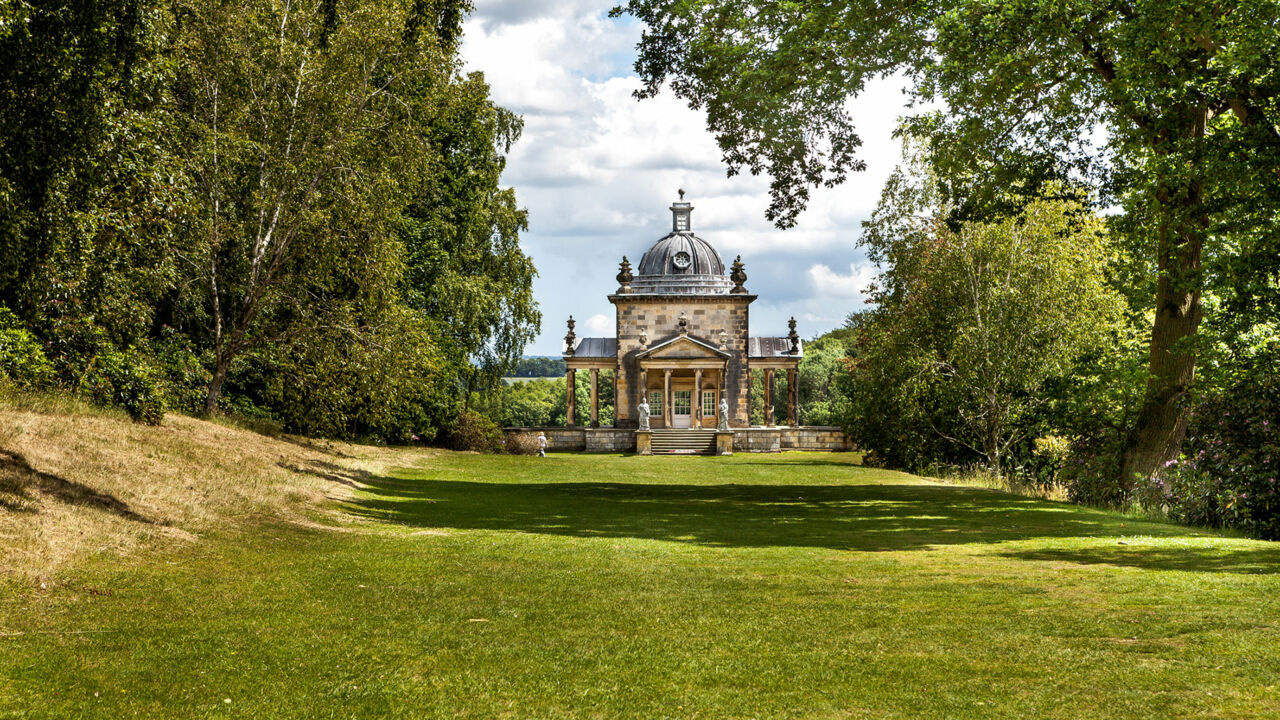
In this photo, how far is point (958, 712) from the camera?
5246mm

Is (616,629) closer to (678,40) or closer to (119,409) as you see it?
(119,409)

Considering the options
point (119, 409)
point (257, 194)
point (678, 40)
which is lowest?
point (119, 409)

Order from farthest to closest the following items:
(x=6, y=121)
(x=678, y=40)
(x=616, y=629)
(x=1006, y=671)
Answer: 1. (x=678, y=40)
2. (x=6, y=121)
3. (x=616, y=629)
4. (x=1006, y=671)

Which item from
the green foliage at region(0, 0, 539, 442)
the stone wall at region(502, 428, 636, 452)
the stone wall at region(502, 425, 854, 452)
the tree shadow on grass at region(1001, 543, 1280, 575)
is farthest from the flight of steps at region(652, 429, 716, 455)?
the tree shadow on grass at region(1001, 543, 1280, 575)

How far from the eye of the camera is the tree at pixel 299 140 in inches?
836

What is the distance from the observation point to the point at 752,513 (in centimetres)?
1747

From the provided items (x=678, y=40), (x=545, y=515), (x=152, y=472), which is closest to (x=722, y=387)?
(x=678, y=40)

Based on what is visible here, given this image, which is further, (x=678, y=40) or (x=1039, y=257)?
(x=1039, y=257)

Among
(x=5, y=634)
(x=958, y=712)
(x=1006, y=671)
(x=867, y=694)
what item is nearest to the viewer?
(x=958, y=712)

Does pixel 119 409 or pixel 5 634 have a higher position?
pixel 119 409

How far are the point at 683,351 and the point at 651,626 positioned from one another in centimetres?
4573

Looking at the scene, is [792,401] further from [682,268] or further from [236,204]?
[236,204]

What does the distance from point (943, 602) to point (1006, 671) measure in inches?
91.1

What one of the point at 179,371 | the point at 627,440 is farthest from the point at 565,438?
the point at 179,371
